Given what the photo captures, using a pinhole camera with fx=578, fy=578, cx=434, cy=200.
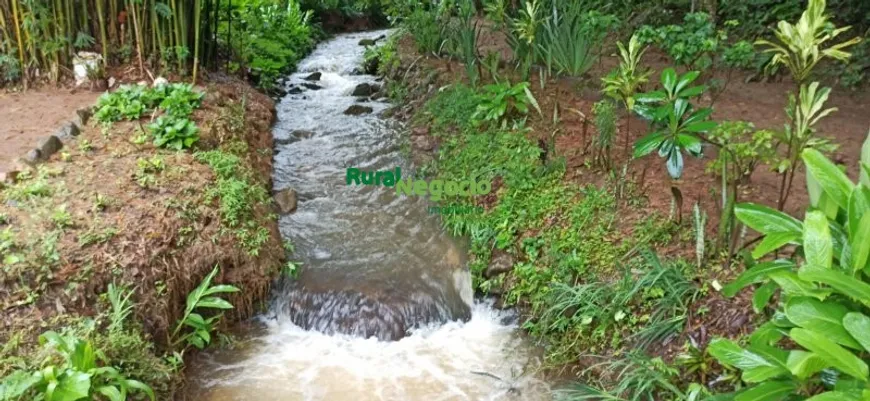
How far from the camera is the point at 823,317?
4.83ft

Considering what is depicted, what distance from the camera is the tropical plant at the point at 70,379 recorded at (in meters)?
2.06

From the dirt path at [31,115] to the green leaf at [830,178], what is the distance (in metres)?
3.80

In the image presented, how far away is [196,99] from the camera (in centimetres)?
428

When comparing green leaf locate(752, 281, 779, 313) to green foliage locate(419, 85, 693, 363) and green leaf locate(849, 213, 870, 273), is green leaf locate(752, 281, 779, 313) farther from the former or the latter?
green foliage locate(419, 85, 693, 363)

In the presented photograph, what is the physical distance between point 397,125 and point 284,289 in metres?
2.67

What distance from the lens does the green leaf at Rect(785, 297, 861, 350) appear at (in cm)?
145

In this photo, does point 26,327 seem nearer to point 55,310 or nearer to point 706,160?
point 55,310

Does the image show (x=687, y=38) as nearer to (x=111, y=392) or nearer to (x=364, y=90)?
(x=111, y=392)

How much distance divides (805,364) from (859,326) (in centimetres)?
15

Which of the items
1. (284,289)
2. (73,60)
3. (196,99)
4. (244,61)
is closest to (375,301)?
(284,289)

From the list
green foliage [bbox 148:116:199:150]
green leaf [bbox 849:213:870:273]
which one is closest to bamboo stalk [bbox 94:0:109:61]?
green foliage [bbox 148:116:199:150]

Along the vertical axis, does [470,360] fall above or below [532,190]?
below

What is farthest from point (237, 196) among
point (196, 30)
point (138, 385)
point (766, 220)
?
point (766, 220)

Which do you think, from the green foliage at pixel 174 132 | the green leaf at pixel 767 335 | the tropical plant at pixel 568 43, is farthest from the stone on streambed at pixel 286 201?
the green leaf at pixel 767 335
